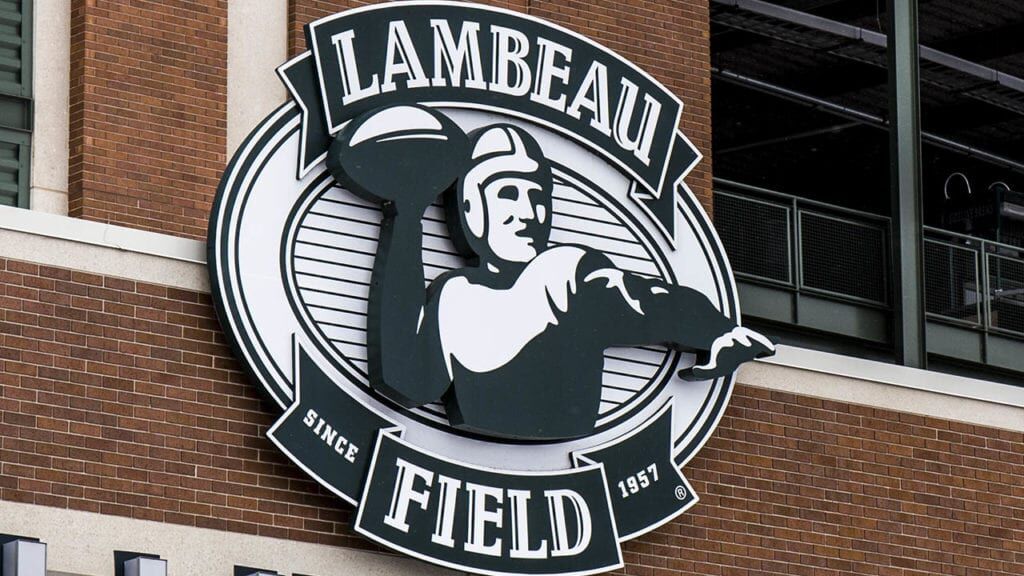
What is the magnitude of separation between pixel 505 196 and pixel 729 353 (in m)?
2.58

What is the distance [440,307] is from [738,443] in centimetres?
353

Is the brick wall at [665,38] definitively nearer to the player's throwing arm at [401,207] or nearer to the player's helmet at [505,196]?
the player's helmet at [505,196]

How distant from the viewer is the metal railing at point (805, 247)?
24.0 meters

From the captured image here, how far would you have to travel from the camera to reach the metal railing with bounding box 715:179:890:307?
2397 cm

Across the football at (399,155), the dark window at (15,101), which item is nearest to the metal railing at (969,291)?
the football at (399,155)

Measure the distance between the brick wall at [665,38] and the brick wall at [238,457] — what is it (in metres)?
2.63

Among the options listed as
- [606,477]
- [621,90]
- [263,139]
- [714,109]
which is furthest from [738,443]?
[714,109]

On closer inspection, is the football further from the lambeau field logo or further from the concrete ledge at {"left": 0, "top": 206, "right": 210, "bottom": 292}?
the concrete ledge at {"left": 0, "top": 206, "right": 210, "bottom": 292}

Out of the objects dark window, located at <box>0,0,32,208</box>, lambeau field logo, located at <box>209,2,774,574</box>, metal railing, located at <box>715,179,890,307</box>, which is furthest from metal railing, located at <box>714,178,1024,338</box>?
dark window, located at <box>0,0,32,208</box>

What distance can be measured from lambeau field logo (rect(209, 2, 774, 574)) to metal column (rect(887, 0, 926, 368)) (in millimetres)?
2723

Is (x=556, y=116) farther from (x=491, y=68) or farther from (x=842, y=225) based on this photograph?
(x=842, y=225)

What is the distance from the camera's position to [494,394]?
1956cm

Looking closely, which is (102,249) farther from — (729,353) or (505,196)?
(729,353)

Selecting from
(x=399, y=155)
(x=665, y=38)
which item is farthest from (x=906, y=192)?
(x=399, y=155)
